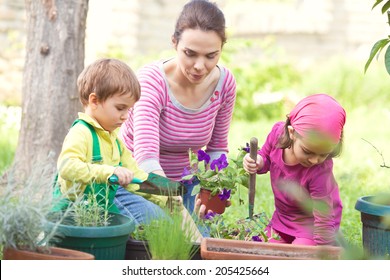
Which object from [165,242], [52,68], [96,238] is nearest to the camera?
[96,238]

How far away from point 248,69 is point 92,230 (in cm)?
871

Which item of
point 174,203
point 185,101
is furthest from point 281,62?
point 174,203

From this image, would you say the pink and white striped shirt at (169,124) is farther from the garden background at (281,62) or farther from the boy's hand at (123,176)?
the garden background at (281,62)

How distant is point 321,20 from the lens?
13.8 meters

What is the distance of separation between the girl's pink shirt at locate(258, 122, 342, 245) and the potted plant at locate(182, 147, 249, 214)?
6.7 inches

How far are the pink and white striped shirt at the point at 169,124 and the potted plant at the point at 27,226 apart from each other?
971mm

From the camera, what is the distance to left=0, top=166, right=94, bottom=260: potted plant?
238cm

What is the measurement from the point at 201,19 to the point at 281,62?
8.21 metres

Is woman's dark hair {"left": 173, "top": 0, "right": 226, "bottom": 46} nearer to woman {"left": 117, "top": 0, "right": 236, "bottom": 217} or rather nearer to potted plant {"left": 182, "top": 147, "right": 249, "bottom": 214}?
woman {"left": 117, "top": 0, "right": 236, "bottom": 217}

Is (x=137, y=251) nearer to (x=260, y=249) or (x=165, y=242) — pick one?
(x=165, y=242)

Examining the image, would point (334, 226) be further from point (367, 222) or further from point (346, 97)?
point (346, 97)

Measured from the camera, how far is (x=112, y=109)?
2992 millimetres

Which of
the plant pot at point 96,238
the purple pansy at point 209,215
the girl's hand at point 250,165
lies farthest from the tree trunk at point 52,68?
the plant pot at point 96,238
